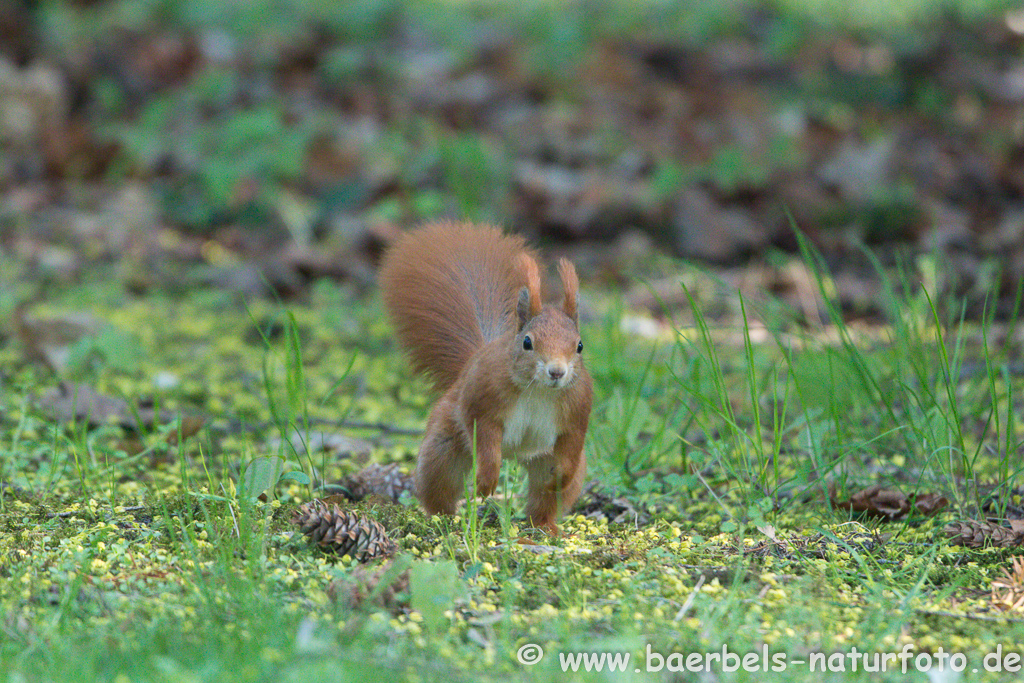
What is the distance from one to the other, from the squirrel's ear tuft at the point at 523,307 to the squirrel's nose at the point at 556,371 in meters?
0.14

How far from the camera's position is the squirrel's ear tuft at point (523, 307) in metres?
2.00

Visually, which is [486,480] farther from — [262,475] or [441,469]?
[262,475]

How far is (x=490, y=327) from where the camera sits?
232 centimetres

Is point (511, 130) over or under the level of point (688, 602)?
over

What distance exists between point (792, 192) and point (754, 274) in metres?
0.88

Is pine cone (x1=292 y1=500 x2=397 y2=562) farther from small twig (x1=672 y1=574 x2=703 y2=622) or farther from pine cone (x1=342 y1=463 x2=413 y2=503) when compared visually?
small twig (x1=672 y1=574 x2=703 y2=622)

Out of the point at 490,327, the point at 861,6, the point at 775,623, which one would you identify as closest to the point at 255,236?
the point at 490,327

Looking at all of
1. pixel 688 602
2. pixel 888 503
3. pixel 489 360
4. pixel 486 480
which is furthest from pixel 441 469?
pixel 888 503

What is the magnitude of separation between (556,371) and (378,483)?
2.39 feet

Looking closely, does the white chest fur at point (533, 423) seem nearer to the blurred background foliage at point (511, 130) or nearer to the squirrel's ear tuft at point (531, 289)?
the squirrel's ear tuft at point (531, 289)

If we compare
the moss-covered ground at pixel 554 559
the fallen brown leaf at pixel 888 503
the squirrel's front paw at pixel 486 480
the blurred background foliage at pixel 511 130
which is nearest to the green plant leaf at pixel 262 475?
Answer: the moss-covered ground at pixel 554 559

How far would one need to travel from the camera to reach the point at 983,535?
207 cm

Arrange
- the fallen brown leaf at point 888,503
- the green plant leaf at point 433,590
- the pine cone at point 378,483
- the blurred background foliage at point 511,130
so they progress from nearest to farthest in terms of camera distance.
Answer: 1. the green plant leaf at point 433,590
2. the fallen brown leaf at point 888,503
3. the pine cone at point 378,483
4. the blurred background foliage at point 511,130

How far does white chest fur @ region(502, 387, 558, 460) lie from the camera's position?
2.00m
